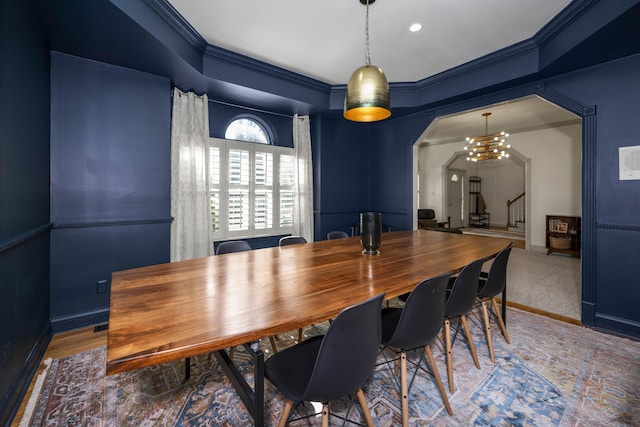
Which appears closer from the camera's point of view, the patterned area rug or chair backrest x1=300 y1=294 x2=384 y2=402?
chair backrest x1=300 y1=294 x2=384 y2=402

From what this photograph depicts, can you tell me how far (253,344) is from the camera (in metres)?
1.12

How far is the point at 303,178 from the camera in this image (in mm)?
4551

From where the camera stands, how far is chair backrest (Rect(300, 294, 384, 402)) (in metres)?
1.01

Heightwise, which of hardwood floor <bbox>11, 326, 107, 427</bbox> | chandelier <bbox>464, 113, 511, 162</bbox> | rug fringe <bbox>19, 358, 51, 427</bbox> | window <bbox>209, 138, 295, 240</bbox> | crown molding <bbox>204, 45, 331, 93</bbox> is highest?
crown molding <bbox>204, 45, 331, 93</bbox>

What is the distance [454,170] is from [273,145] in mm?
7952

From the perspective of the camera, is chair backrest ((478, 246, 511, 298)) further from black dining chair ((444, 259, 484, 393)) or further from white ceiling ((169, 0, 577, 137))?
white ceiling ((169, 0, 577, 137))

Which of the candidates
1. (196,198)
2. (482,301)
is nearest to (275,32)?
(196,198)

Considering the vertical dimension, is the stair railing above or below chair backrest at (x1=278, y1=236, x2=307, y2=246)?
above

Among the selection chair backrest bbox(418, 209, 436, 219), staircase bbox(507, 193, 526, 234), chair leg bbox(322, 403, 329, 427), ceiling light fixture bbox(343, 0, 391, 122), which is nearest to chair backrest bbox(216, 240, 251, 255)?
ceiling light fixture bbox(343, 0, 391, 122)

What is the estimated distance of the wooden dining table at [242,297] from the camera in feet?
2.87

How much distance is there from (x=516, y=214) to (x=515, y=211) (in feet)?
0.38

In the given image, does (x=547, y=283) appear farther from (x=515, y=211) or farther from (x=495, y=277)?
(x=515, y=211)

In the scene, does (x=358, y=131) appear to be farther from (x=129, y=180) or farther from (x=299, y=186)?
(x=129, y=180)

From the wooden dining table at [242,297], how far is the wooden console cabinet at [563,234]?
16.5ft
